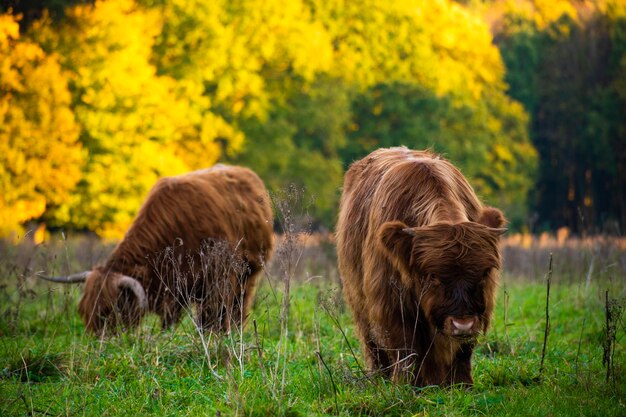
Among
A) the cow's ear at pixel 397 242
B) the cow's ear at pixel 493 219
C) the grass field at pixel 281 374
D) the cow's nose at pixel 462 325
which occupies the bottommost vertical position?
the grass field at pixel 281 374

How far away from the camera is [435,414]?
16.4 feet

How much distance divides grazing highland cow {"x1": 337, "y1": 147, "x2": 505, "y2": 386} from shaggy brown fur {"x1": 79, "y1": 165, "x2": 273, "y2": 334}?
1913 millimetres

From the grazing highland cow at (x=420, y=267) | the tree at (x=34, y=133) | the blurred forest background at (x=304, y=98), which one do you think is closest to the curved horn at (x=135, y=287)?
the blurred forest background at (x=304, y=98)

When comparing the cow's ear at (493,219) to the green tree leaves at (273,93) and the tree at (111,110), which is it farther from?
the tree at (111,110)

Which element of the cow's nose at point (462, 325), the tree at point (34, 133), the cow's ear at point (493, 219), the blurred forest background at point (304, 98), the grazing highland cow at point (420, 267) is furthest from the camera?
the blurred forest background at point (304, 98)

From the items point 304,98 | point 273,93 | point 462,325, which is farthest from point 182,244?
point 304,98

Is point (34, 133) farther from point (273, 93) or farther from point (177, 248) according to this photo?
point (273, 93)

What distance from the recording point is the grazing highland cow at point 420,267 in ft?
17.1

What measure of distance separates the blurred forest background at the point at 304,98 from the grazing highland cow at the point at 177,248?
138 cm

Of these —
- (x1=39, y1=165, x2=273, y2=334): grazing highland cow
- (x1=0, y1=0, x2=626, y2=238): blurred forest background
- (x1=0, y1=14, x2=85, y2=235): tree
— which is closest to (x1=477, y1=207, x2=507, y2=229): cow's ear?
(x1=0, y1=0, x2=626, y2=238): blurred forest background

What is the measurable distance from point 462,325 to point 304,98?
2553 cm

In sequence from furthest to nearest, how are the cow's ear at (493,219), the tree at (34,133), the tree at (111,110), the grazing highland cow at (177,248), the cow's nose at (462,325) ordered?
the tree at (111,110), the tree at (34,133), the grazing highland cow at (177,248), the cow's ear at (493,219), the cow's nose at (462,325)

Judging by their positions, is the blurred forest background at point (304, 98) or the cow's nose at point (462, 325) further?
the blurred forest background at point (304, 98)

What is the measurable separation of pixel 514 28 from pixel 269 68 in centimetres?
2033
